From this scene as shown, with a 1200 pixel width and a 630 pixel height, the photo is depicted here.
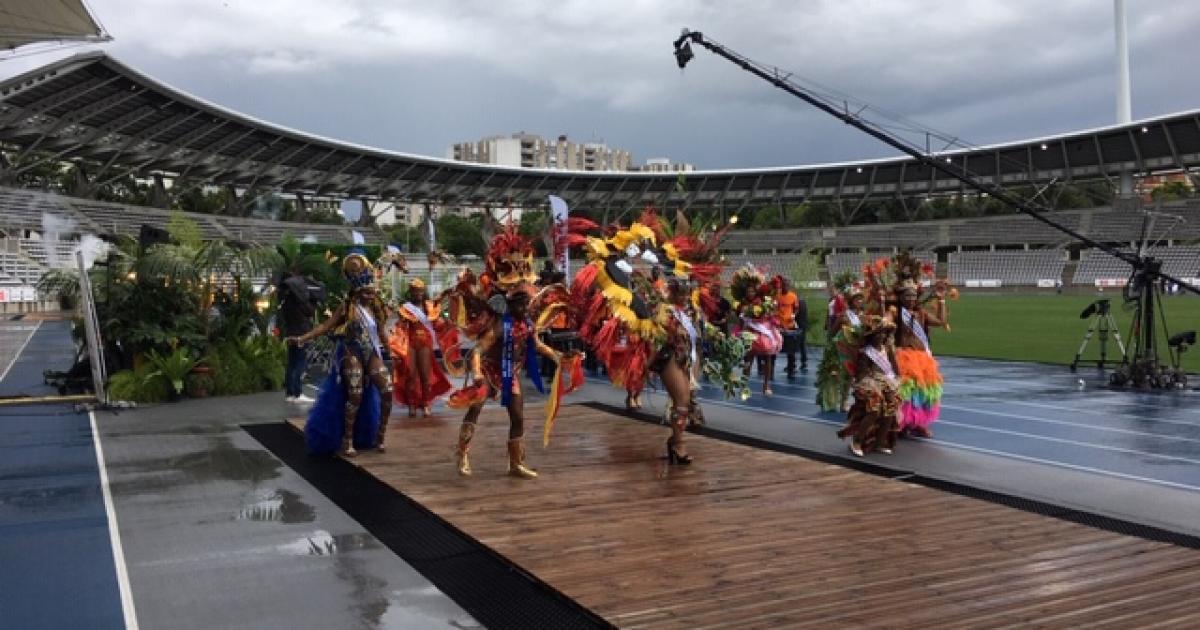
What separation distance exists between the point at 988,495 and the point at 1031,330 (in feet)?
73.2

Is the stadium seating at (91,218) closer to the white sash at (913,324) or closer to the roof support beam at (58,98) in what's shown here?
the roof support beam at (58,98)

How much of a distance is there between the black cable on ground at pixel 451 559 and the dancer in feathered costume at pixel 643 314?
99.1 inches

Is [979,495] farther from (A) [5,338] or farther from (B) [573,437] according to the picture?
(A) [5,338]

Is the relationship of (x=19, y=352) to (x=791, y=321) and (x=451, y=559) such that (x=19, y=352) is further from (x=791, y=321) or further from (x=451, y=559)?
(x=451, y=559)

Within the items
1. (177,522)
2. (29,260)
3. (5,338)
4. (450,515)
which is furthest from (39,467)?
(29,260)

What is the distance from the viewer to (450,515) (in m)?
6.64

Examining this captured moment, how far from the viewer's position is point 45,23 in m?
12.4

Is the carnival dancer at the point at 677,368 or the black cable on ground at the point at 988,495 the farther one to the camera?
the carnival dancer at the point at 677,368

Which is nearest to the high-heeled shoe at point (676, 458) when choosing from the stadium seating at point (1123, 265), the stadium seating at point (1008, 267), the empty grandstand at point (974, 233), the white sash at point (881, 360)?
the white sash at point (881, 360)

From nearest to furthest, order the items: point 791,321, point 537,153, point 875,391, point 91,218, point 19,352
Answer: point 875,391, point 791,321, point 19,352, point 91,218, point 537,153

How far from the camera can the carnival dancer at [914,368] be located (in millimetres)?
9703

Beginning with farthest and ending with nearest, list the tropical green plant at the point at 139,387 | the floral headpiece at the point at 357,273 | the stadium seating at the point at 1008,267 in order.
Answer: the stadium seating at the point at 1008,267 → the tropical green plant at the point at 139,387 → the floral headpiece at the point at 357,273

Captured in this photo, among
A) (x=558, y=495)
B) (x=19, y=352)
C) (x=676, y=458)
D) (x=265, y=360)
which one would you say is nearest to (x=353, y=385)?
(x=558, y=495)

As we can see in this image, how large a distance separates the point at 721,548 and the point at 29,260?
4197cm
